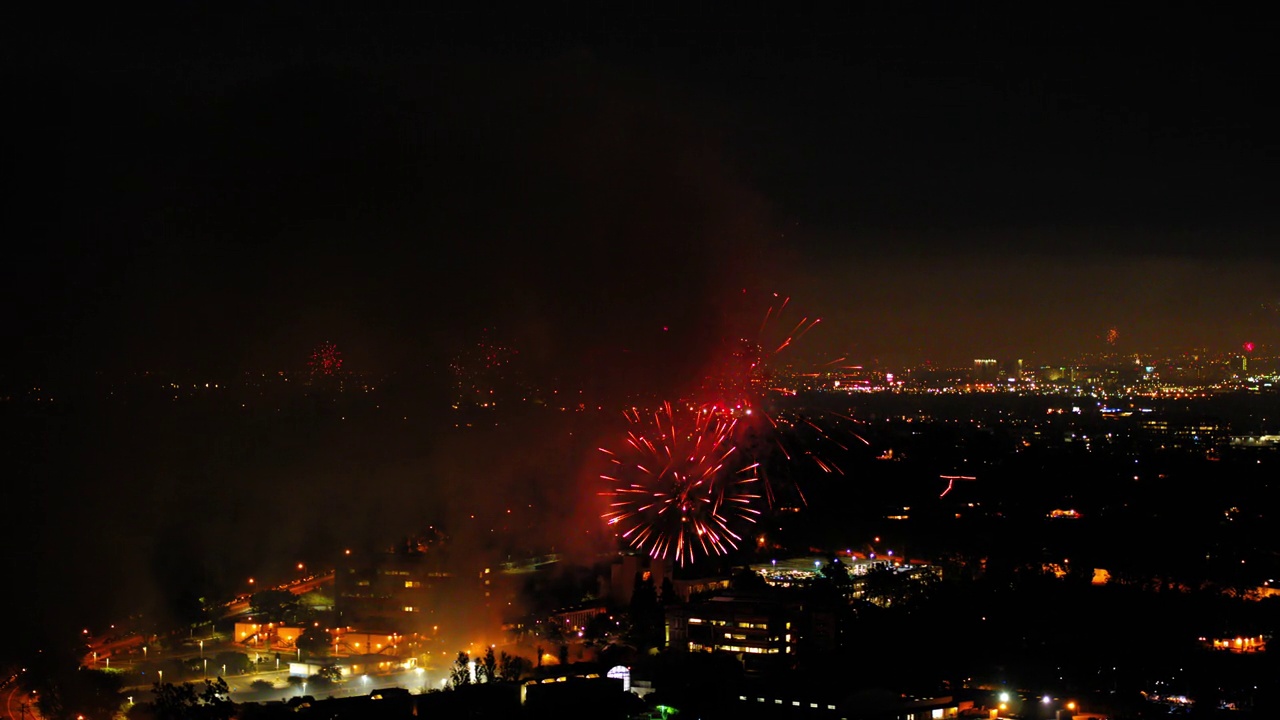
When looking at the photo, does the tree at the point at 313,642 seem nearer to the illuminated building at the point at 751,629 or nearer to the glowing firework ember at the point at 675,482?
the illuminated building at the point at 751,629

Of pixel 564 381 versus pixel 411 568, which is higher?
pixel 564 381

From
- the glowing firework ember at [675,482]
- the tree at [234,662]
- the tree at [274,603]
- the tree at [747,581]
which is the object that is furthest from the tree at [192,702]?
the tree at [747,581]

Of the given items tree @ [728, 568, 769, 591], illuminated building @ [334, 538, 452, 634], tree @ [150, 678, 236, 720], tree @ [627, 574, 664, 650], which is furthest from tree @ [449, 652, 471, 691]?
tree @ [728, 568, 769, 591]

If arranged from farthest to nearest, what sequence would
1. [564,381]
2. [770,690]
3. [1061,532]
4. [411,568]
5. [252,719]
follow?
[1061,532]
[564,381]
[411,568]
[770,690]
[252,719]

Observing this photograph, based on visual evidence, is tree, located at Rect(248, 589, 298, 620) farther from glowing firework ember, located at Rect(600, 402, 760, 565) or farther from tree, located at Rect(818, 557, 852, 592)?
tree, located at Rect(818, 557, 852, 592)

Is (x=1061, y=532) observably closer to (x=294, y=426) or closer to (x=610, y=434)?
(x=610, y=434)

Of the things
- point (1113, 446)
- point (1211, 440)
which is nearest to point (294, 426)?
point (1113, 446)

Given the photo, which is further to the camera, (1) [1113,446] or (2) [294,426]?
(1) [1113,446]
